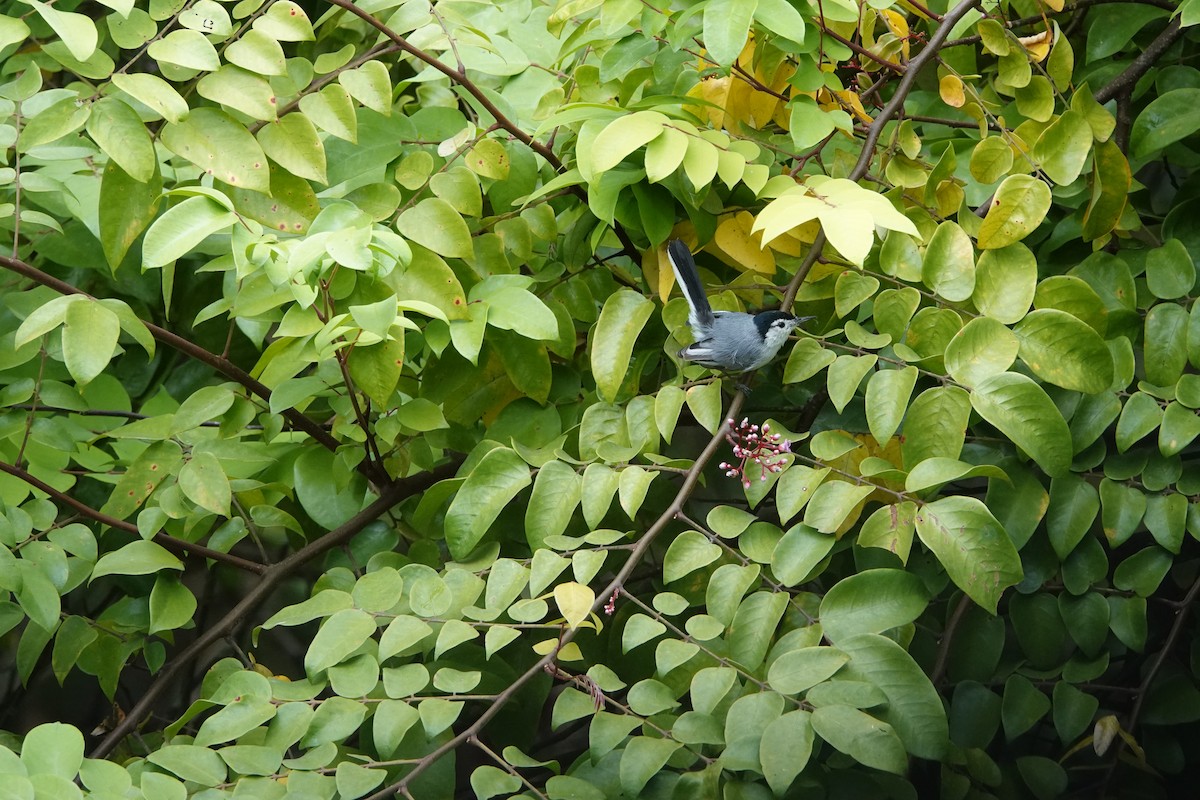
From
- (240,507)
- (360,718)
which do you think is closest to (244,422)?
(240,507)

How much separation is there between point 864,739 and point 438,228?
919 mm

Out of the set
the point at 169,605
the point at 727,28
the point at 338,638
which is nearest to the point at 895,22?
the point at 727,28

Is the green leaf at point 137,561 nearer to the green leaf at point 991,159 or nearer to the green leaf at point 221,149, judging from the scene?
the green leaf at point 221,149

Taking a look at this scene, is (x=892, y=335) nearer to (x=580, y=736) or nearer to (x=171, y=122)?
(x=171, y=122)

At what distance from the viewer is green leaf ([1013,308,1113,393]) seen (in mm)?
1350

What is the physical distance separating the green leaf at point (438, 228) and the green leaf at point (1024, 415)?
0.76 meters

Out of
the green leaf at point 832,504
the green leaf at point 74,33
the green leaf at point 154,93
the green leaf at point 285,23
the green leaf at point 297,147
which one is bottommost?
the green leaf at point 832,504

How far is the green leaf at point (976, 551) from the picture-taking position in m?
1.22

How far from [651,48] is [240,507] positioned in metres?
1.03

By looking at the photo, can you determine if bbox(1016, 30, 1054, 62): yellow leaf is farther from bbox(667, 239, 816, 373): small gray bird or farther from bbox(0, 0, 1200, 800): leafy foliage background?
bbox(667, 239, 816, 373): small gray bird

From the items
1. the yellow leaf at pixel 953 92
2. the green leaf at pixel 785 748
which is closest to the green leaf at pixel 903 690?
the green leaf at pixel 785 748

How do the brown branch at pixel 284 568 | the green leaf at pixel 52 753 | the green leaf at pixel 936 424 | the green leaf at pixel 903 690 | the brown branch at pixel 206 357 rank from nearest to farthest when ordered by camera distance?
the green leaf at pixel 52 753
the green leaf at pixel 903 690
the green leaf at pixel 936 424
the brown branch at pixel 206 357
the brown branch at pixel 284 568

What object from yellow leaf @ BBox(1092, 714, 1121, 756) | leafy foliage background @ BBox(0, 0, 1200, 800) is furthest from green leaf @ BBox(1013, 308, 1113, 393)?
yellow leaf @ BBox(1092, 714, 1121, 756)

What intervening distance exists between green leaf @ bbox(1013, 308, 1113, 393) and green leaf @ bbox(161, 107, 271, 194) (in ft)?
3.55
